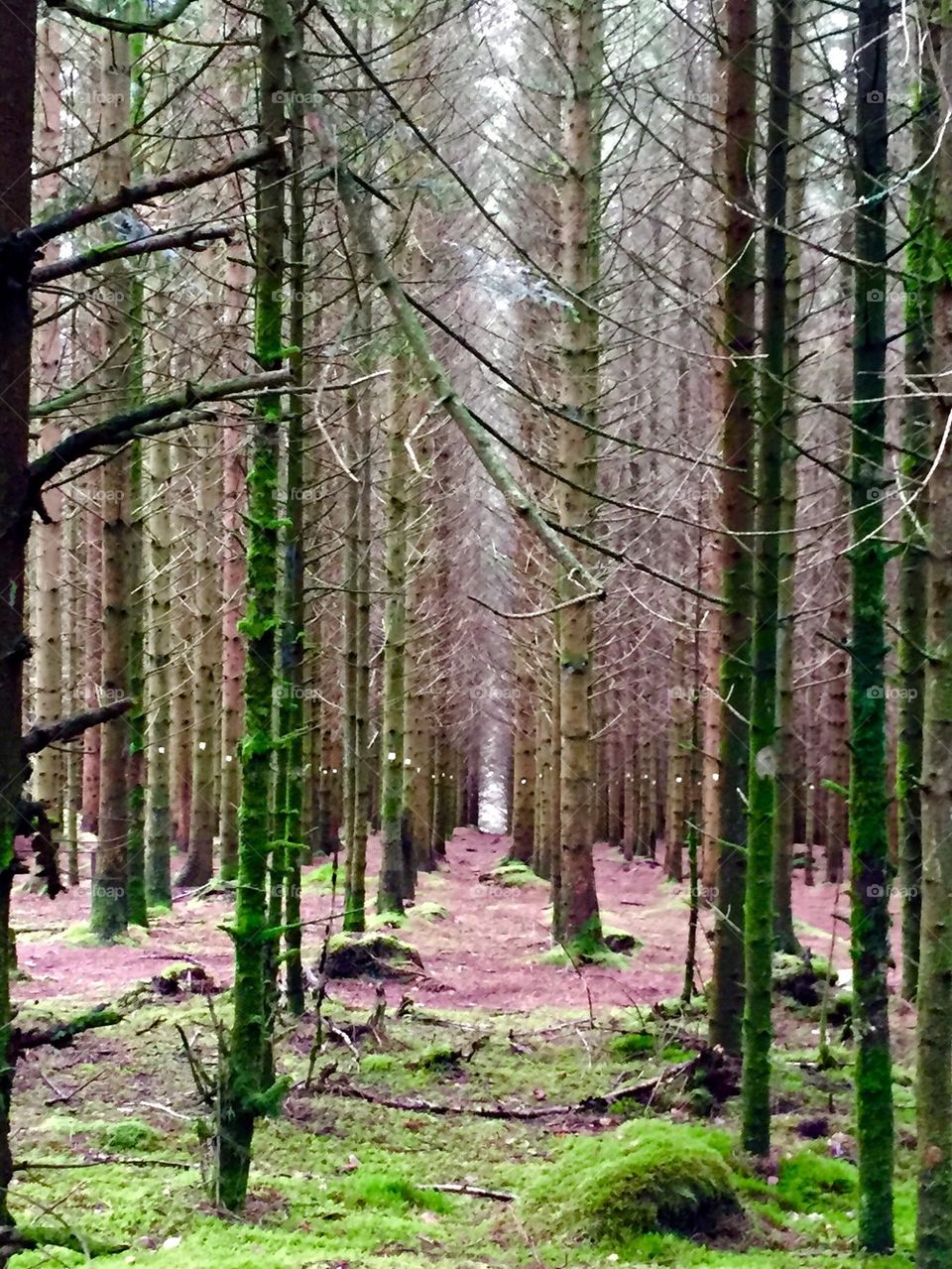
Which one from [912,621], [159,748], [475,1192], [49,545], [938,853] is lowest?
[475,1192]

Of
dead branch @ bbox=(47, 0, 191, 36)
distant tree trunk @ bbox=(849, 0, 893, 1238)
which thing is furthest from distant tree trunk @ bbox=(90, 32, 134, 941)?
dead branch @ bbox=(47, 0, 191, 36)

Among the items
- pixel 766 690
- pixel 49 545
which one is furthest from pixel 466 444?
pixel 766 690

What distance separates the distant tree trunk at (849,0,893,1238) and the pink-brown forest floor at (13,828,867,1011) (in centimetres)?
195

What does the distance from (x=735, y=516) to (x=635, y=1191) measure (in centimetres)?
409

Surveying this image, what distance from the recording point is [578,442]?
39.8 ft

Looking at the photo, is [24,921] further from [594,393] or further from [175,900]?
[594,393]

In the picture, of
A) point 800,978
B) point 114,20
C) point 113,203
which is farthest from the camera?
point 800,978

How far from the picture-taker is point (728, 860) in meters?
7.53

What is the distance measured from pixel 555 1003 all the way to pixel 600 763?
20130mm

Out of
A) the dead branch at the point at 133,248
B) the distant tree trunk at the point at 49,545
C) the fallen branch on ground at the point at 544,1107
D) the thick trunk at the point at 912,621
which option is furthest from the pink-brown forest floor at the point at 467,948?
the dead branch at the point at 133,248

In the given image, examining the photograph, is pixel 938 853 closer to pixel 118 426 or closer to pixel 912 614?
pixel 118 426

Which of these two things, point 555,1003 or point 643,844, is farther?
point 643,844

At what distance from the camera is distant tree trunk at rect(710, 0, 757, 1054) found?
23.4 ft

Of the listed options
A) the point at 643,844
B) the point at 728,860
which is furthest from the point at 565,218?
the point at 643,844
